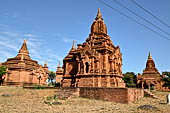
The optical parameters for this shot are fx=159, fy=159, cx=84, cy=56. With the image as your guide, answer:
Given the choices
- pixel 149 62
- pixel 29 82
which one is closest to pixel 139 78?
pixel 149 62

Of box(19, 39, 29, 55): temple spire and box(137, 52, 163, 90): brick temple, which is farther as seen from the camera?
box(137, 52, 163, 90): brick temple

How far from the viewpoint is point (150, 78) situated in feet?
166

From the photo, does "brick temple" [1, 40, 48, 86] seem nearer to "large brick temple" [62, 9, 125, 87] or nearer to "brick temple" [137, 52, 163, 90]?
"large brick temple" [62, 9, 125, 87]

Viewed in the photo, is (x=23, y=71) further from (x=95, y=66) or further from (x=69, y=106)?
(x=69, y=106)

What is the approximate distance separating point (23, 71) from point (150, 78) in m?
38.1

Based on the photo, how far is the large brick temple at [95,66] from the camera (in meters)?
24.3

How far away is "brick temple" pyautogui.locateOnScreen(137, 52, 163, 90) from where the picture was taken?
162 feet

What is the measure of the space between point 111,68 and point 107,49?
10.1 feet

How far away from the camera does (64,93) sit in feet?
67.9

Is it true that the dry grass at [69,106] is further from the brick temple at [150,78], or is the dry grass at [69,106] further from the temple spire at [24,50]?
the brick temple at [150,78]

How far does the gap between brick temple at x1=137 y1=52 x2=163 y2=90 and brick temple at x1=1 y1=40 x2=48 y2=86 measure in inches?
1233

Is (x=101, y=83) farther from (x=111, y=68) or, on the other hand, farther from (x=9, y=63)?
(x=9, y=63)

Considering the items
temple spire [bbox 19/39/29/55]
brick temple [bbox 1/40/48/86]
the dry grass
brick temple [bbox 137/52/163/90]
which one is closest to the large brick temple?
the dry grass

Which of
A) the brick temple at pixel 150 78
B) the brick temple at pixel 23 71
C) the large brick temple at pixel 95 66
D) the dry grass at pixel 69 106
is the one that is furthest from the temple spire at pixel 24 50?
the brick temple at pixel 150 78
